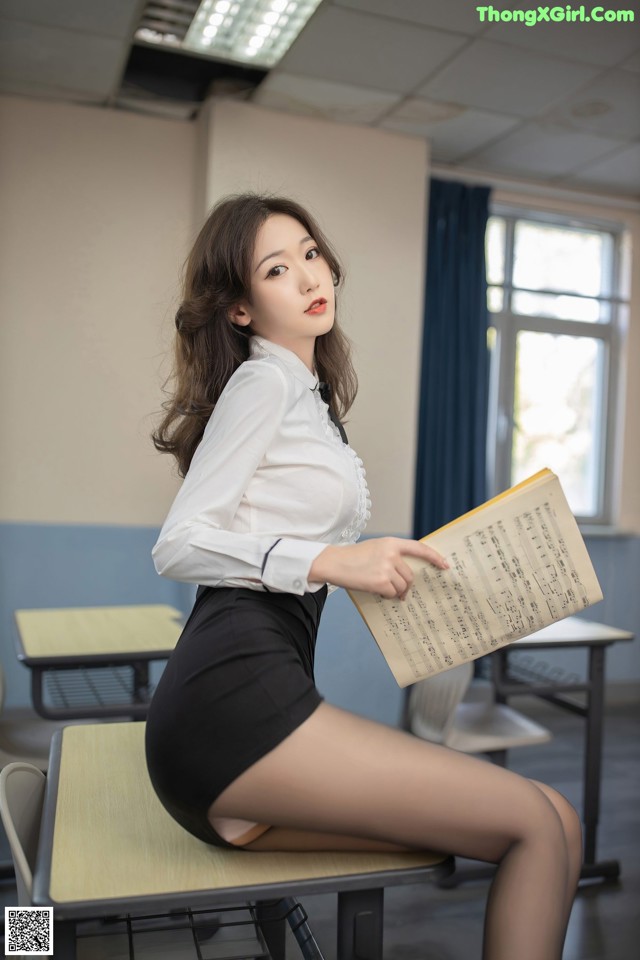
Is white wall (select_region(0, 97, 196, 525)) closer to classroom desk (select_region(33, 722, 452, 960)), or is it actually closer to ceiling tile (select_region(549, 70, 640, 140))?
ceiling tile (select_region(549, 70, 640, 140))

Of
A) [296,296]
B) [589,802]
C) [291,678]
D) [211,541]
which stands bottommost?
[589,802]

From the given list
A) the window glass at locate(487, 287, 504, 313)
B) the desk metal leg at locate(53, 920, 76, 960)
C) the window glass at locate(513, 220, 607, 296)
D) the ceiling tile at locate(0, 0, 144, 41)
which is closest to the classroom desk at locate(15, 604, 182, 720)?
the desk metal leg at locate(53, 920, 76, 960)

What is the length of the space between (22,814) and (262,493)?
1.83ft

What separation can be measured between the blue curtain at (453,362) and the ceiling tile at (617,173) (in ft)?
1.91

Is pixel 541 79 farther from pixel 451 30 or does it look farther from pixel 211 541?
pixel 211 541

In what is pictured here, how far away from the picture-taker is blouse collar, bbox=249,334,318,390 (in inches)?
53.0

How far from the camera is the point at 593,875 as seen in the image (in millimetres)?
2689

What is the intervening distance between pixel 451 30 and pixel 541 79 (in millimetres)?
580

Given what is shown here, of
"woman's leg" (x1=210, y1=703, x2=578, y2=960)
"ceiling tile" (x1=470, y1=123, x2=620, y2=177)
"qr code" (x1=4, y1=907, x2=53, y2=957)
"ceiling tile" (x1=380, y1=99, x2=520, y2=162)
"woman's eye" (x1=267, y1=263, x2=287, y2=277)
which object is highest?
"ceiling tile" (x1=470, y1=123, x2=620, y2=177)

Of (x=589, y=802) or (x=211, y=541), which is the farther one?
(x=589, y=802)

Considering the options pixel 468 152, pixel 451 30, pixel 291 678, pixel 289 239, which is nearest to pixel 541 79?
pixel 451 30

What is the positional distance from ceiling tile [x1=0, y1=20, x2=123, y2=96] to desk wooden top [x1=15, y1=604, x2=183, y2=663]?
2.20 metres

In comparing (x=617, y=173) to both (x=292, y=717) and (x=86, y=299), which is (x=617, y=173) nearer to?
(x=86, y=299)

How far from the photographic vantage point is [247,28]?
10.9ft
